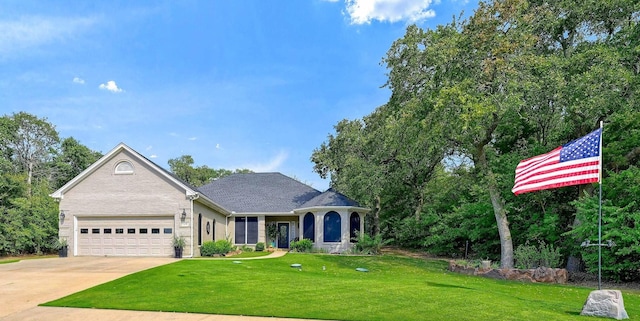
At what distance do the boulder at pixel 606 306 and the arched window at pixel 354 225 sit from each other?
777 inches

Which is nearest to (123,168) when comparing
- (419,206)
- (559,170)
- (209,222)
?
(209,222)

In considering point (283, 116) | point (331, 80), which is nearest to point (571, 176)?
point (331, 80)

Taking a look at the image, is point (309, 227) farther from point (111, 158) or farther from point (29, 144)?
point (29, 144)

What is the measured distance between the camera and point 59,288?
1287 cm

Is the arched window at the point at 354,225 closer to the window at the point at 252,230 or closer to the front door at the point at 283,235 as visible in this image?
the front door at the point at 283,235

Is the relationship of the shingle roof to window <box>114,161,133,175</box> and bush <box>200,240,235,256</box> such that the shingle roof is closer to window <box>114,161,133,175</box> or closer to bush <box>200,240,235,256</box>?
bush <box>200,240,235,256</box>

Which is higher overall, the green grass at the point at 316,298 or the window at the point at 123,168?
the window at the point at 123,168

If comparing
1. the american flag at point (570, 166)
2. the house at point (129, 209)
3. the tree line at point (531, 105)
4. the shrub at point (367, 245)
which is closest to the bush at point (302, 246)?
the shrub at point (367, 245)

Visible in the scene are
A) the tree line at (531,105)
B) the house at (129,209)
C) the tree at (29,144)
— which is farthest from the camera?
the tree at (29,144)

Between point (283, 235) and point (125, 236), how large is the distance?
1177cm

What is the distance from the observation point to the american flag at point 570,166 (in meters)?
9.95

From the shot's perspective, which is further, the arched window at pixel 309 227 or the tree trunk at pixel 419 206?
the tree trunk at pixel 419 206

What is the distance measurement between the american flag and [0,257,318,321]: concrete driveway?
7172 millimetres

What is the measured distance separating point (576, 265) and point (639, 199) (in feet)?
17.7
